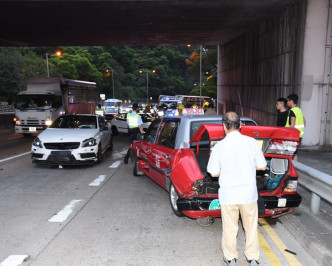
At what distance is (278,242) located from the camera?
4.60 m

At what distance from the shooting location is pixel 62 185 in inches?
301

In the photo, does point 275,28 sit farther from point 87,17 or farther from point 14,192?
point 14,192

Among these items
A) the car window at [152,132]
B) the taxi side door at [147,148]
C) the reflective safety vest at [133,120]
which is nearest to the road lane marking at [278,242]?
the taxi side door at [147,148]

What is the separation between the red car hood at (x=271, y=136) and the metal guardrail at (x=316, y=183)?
0.68 m

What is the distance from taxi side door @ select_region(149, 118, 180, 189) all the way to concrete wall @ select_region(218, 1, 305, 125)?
266 centimetres

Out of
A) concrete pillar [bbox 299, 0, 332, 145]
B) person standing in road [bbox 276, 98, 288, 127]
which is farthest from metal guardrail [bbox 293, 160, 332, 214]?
concrete pillar [bbox 299, 0, 332, 145]

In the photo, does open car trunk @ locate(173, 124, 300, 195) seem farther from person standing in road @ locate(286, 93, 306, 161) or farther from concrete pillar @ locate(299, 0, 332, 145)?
concrete pillar @ locate(299, 0, 332, 145)

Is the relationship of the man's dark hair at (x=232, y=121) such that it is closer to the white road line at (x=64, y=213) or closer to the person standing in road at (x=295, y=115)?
the white road line at (x=64, y=213)

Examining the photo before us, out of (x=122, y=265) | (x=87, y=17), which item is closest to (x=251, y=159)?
(x=122, y=265)

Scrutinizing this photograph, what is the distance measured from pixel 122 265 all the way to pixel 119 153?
8.85 m

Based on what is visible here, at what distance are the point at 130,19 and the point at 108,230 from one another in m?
13.0

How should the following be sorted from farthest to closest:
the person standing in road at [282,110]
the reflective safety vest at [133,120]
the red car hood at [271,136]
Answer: the reflective safety vest at [133,120] < the person standing in road at [282,110] < the red car hood at [271,136]

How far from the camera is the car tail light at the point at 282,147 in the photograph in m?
4.46

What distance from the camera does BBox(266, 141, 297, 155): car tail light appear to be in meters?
4.46
